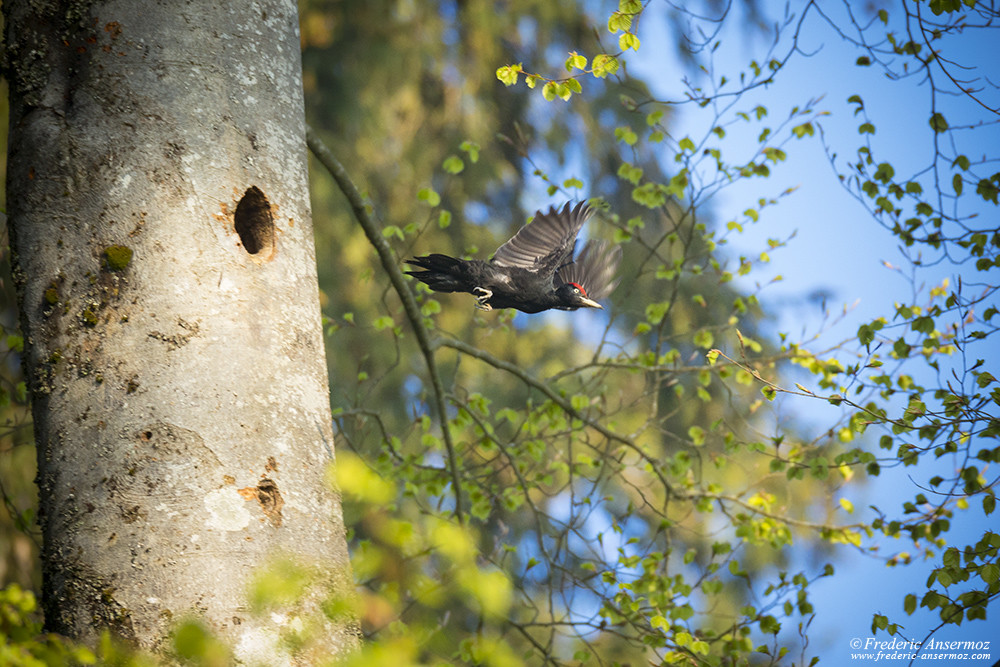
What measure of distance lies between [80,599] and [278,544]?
1.10ft

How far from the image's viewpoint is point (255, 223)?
1.63 m

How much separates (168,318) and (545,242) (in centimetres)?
132

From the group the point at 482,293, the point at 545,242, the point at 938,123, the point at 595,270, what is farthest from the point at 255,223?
the point at 938,123

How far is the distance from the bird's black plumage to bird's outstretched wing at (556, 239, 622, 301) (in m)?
0.19

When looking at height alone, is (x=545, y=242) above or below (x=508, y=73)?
below

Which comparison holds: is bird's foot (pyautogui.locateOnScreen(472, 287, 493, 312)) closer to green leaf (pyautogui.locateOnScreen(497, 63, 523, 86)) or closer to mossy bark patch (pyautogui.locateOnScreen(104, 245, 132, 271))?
green leaf (pyautogui.locateOnScreen(497, 63, 523, 86))

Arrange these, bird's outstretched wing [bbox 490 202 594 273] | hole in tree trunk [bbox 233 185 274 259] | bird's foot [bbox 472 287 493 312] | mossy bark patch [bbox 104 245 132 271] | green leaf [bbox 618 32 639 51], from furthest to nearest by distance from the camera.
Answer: bird's outstretched wing [bbox 490 202 594 273] → bird's foot [bbox 472 287 493 312] → green leaf [bbox 618 32 639 51] → hole in tree trunk [bbox 233 185 274 259] → mossy bark patch [bbox 104 245 132 271]

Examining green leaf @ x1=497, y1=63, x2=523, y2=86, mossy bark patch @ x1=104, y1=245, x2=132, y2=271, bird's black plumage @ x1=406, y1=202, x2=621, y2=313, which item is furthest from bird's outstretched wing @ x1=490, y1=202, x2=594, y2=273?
mossy bark patch @ x1=104, y1=245, x2=132, y2=271

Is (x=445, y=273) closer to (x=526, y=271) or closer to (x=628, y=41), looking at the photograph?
(x=526, y=271)

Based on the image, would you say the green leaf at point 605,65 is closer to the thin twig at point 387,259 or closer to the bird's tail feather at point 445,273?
the bird's tail feather at point 445,273

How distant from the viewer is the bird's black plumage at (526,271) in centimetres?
225

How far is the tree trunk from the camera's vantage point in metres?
1.33

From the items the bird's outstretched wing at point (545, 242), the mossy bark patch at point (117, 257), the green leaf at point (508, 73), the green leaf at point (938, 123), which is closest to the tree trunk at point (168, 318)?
the mossy bark patch at point (117, 257)

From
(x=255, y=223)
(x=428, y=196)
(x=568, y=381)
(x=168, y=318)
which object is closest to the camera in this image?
(x=168, y=318)
